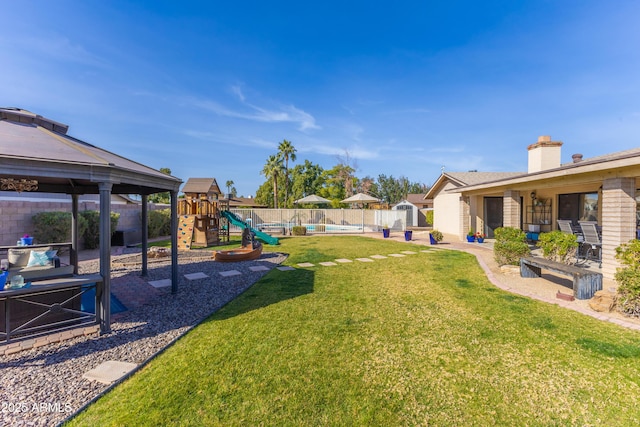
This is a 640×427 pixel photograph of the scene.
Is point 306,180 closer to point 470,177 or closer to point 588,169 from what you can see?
point 470,177

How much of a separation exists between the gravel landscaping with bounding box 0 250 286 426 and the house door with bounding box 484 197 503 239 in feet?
44.1

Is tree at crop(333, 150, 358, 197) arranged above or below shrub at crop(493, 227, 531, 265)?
above

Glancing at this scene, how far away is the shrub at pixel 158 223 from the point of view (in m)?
16.1

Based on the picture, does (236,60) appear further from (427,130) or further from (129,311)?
(427,130)

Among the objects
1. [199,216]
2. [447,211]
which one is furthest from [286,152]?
[447,211]

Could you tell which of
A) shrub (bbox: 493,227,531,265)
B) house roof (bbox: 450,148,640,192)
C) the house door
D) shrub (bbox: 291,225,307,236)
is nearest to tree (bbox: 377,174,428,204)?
shrub (bbox: 291,225,307,236)

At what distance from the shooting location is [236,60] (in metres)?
13.8

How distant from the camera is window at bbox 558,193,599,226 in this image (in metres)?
10.5

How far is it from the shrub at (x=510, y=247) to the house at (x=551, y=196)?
63.5 inches

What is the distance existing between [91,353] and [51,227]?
1032 centimetres

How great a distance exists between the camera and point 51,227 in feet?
33.6

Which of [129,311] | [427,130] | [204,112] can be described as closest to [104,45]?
[204,112]

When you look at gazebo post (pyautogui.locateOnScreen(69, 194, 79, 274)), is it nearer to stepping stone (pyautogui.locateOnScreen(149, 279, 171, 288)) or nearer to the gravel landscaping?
the gravel landscaping

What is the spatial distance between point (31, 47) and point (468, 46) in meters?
18.2
